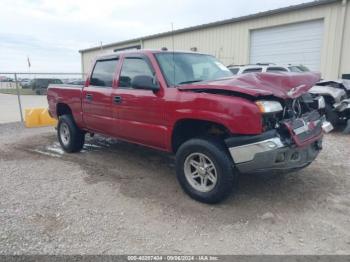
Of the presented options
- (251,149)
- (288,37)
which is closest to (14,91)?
(288,37)

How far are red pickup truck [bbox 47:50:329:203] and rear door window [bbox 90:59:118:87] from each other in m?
0.02

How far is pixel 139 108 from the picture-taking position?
4.53 metres

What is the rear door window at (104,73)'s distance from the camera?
5254 millimetres

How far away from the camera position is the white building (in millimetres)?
11828

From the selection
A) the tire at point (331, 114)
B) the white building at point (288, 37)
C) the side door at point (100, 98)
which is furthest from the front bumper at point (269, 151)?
the white building at point (288, 37)

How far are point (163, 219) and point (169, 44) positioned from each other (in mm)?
16995

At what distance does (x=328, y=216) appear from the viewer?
3.53 m

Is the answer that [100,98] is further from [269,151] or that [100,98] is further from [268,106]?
[269,151]

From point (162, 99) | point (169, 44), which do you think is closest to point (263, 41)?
point (169, 44)

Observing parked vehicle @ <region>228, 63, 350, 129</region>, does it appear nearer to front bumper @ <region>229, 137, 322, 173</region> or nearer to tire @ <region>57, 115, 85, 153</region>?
tire @ <region>57, 115, 85, 153</region>

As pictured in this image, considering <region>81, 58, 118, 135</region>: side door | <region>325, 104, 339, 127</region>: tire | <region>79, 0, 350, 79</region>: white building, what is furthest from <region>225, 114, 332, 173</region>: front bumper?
<region>79, 0, 350, 79</region>: white building

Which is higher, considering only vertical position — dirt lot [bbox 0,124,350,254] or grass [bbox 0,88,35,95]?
dirt lot [bbox 0,124,350,254]

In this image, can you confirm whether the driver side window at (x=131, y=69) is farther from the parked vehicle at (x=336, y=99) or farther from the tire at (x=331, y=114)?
the tire at (x=331, y=114)

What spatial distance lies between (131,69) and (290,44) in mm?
10669
